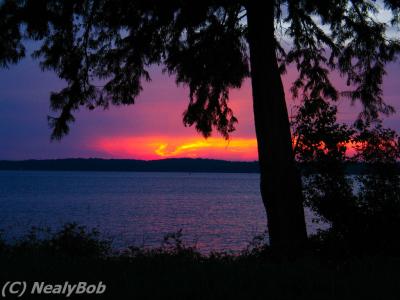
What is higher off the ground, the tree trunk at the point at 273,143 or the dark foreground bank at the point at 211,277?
the tree trunk at the point at 273,143

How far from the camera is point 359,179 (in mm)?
11508

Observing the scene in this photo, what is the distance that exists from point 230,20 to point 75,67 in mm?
3566

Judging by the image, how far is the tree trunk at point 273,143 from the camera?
960 cm

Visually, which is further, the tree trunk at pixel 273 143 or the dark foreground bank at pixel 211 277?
the tree trunk at pixel 273 143

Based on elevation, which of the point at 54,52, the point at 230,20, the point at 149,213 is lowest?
the point at 149,213

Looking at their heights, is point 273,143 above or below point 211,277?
above

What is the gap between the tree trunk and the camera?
31.5ft

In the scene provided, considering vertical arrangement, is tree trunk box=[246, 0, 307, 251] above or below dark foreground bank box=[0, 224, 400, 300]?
above

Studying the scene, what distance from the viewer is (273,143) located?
973 centimetres

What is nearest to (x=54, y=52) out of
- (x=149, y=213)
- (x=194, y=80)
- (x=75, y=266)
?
(x=194, y=80)

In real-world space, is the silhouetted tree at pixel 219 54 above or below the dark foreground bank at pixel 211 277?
above

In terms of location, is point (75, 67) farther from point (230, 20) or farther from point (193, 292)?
point (193, 292)

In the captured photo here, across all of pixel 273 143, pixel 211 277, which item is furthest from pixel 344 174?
pixel 211 277

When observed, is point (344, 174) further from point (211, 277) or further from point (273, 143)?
point (211, 277)
